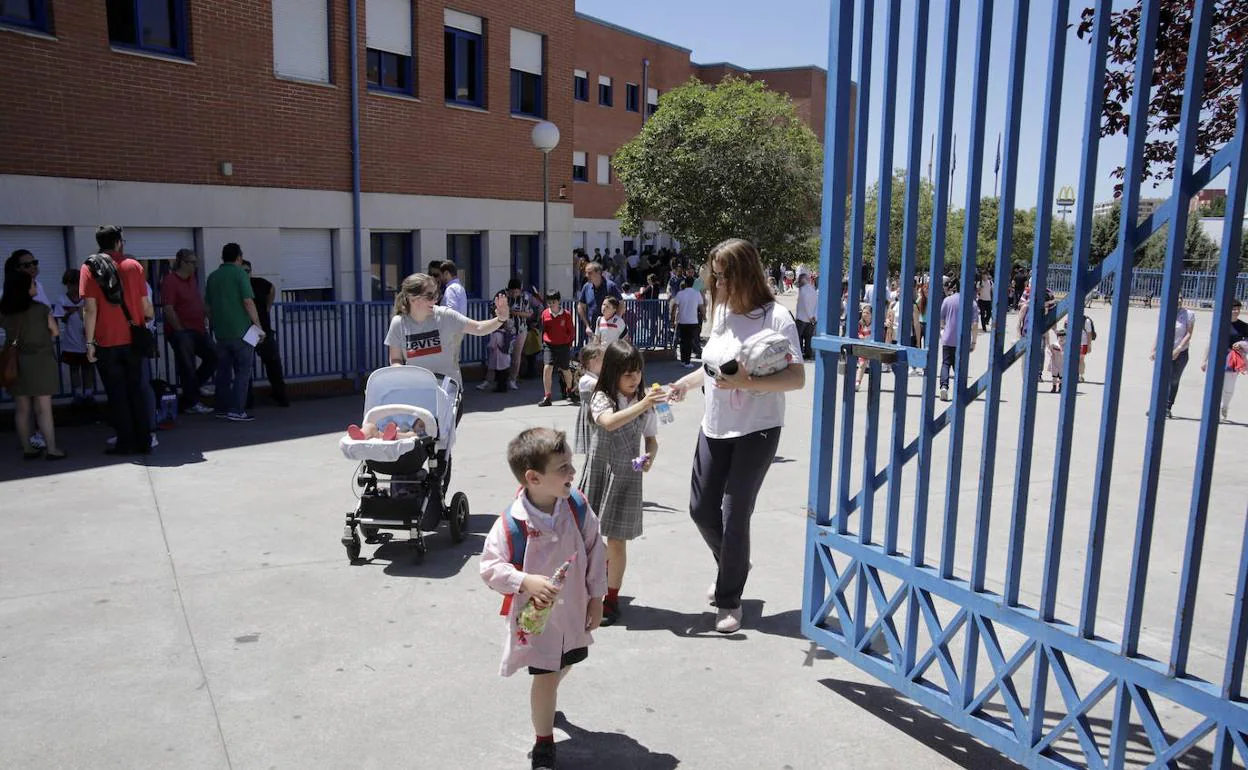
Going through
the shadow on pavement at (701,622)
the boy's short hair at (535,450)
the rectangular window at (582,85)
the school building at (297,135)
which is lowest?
the shadow on pavement at (701,622)

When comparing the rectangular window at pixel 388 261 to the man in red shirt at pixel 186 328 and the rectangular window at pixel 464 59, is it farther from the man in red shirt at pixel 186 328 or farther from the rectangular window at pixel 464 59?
the man in red shirt at pixel 186 328

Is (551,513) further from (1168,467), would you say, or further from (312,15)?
(312,15)

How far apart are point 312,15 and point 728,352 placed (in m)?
11.7

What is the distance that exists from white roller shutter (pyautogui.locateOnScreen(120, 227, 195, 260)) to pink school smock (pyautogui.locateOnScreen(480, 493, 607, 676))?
34.0 feet

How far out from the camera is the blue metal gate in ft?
9.27

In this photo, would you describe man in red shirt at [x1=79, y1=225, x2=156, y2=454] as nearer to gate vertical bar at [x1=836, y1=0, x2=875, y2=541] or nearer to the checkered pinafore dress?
the checkered pinafore dress

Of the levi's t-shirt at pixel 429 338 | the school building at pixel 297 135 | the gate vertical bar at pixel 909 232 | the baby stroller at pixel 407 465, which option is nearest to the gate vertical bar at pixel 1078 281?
the gate vertical bar at pixel 909 232

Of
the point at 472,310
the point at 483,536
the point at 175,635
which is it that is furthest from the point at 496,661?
the point at 472,310

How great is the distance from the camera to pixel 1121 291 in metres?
2.97

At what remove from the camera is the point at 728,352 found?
4.56 m

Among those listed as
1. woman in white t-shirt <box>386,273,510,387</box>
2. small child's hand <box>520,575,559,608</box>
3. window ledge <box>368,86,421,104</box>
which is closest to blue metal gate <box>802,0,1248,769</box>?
small child's hand <box>520,575,559,608</box>

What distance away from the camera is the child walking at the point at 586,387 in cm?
520

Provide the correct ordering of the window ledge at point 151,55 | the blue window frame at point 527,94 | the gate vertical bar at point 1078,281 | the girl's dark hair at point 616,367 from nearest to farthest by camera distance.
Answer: the gate vertical bar at point 1078,281 → the girl's dark hair at point 616,367 → the window ledge at point 151,55 → the blue window frame at point 527,94

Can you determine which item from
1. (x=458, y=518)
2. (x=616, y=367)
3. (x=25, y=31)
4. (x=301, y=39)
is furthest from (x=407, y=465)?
(x=301, y=39)
